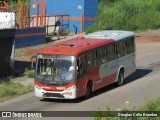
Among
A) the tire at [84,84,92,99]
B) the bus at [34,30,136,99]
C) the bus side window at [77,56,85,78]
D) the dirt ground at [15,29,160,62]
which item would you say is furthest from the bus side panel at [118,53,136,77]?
the dirt ground at [15,29,160,62]

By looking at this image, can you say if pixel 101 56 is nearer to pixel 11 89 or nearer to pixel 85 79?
pixel 85 79

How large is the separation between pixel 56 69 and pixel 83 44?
6.92ft

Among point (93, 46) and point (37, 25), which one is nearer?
point (93, 46)

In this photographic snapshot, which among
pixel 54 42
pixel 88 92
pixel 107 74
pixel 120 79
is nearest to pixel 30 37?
pixel 54 42

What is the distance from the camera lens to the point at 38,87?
21.9 m

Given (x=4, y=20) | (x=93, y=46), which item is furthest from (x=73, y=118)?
(x=4, y=20)

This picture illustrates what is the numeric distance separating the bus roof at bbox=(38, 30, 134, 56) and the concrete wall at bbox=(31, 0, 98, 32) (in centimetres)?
2293

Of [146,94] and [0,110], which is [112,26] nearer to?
[146,94]

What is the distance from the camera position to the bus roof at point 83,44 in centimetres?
2180

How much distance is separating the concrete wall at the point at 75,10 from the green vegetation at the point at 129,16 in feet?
3.01

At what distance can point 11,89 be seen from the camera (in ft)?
81.6

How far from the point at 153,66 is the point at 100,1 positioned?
31.3 meters

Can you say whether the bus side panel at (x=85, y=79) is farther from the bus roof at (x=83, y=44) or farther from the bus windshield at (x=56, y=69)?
the bus roof at (x=83, y=44)

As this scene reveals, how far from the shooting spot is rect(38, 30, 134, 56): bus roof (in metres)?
21.8
